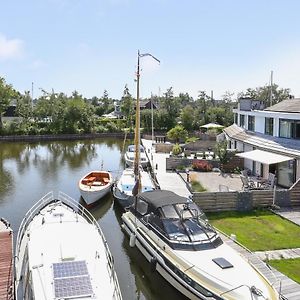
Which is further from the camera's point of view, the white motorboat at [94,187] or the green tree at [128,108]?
the green tree at [128,108]

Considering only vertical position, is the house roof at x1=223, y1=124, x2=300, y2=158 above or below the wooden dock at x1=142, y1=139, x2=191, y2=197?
above

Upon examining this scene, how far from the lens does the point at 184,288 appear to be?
11719mm

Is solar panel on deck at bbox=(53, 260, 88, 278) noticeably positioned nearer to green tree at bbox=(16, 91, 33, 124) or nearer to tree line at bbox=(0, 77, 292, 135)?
tree line at bbox=(0, 77, 292, 135)

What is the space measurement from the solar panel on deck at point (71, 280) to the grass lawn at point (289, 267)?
6.83m

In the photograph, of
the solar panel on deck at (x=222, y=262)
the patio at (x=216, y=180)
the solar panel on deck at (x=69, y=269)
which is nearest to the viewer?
the solar panel on deck at (x=69, y=269)

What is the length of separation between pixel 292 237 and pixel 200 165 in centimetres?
1483

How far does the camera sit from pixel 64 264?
10547mm

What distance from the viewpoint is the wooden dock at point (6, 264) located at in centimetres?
1120

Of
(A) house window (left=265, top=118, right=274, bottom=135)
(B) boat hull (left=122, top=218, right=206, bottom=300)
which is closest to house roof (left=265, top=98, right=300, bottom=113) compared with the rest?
(A) house window (left=265, top=118, right=274, bottom=135)

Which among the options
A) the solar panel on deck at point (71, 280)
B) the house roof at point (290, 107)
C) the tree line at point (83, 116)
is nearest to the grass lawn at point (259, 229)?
the solar panel on deck at point (71, 280)

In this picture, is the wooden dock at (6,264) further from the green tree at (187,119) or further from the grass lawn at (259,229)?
the green tree at (187,119)

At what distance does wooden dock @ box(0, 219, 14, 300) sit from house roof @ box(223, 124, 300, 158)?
658 inches

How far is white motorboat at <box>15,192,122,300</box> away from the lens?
962 cm

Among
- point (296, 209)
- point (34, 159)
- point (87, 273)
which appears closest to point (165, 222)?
point (87, 273)
